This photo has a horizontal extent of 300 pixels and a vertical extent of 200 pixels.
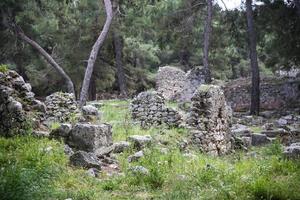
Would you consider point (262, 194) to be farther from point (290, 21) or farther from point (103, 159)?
point (290, 21)

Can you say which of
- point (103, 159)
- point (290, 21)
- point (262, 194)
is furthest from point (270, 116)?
point (262, 194)

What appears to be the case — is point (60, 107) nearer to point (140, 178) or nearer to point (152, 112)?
point (152, 112)

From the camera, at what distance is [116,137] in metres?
11.6

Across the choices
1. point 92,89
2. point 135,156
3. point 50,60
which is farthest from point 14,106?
point 92,89

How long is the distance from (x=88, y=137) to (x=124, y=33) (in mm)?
18671

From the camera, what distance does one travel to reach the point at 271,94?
27.3 metres

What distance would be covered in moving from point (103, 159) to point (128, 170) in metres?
1.33

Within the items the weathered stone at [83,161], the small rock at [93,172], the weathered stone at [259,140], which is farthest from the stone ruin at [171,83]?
the small rock at [93,172]

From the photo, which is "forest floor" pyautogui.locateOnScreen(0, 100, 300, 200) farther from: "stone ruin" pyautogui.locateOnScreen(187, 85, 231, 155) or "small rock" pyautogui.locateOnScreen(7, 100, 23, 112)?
"stone ruin" pyautogui.locateOnScreen(187, 85, 231, 155)

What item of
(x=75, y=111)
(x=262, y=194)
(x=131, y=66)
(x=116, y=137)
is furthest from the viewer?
(x=131, y=66)

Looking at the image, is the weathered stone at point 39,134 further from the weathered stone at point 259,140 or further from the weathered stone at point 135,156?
the weathered stone at point 259,140

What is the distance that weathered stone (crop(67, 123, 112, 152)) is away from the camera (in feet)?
32.0

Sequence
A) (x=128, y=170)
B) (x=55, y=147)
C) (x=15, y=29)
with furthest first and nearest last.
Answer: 1. (x=15, y=29)
2. (x=55, y=147)
3. (x=128, y=170)

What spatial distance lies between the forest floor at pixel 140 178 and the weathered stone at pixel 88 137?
0.43 m
